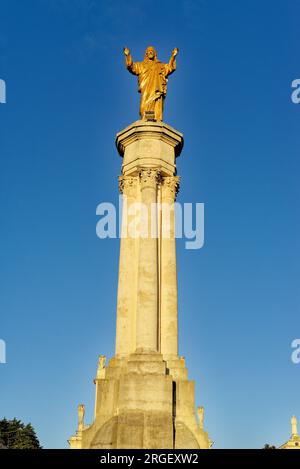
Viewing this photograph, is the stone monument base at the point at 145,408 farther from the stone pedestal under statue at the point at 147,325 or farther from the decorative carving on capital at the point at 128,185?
the decorative carving on capital at the point at 128,185

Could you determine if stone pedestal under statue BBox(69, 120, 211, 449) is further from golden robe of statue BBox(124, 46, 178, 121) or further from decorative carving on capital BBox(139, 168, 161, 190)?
golden robe of statue BBox(124, 46, 178, 121)

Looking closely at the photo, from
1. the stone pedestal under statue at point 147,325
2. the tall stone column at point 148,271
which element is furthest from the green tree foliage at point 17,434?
the tall stone column at point 148,271

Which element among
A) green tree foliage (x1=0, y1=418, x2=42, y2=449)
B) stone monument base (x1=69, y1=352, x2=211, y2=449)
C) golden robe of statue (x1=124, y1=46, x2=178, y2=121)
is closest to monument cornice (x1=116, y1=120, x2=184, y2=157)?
golden robe of statue (x1=124, y1=46, x2=178, y2=121)

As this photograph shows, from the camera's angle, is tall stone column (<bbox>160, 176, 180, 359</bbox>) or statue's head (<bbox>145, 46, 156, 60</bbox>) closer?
tall stone column (<bbox>160, 176, 180, 359</bbox>)

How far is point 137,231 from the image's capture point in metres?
22.8

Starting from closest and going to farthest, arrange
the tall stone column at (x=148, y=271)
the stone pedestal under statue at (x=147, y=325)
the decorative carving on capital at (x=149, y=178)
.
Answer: the stone pedestal under statue at (x=147, y=325) < the tall stone column at (x=148, y=271) < the decorative carving on capital at (x=149, y=178)

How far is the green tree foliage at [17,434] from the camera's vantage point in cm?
7081

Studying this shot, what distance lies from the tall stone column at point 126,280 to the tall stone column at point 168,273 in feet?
3.70

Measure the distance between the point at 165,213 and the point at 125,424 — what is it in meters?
8.53

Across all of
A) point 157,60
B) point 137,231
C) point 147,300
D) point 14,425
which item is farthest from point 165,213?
point 14,425

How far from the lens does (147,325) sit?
20.4 meters

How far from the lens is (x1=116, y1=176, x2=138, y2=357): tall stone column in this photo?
21.6m
